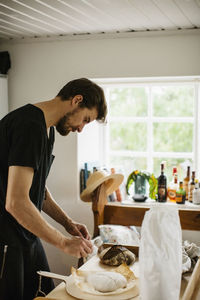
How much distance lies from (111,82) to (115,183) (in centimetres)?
103

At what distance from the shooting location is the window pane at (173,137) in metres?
3.62

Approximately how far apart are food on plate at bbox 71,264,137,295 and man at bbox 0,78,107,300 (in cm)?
14

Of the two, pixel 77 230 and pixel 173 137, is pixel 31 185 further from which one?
pixel 173 137

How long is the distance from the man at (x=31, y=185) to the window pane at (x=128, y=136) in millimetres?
1782

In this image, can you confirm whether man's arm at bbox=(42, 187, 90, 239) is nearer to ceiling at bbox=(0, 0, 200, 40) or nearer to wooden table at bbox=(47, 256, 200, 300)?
wooden table at bbox=(47, 256, 200, 300)

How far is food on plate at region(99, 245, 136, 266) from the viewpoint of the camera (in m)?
2.01

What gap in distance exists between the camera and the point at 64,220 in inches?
81.8

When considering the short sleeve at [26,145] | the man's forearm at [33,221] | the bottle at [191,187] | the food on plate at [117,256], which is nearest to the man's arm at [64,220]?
the food on plate at [117,256]

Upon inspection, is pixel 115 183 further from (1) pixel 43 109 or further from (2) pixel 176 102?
(1) pixel 43 109

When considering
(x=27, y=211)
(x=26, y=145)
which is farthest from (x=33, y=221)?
(x=26, y=145)

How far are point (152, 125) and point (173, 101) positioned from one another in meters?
0.29

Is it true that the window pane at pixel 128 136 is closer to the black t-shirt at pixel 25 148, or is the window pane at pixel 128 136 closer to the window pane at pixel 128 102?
the window pane at pixel 128 102

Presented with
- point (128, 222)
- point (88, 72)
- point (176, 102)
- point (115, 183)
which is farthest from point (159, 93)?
point (128, 222)

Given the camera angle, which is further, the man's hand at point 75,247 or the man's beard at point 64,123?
the man's beard at point 64,123
